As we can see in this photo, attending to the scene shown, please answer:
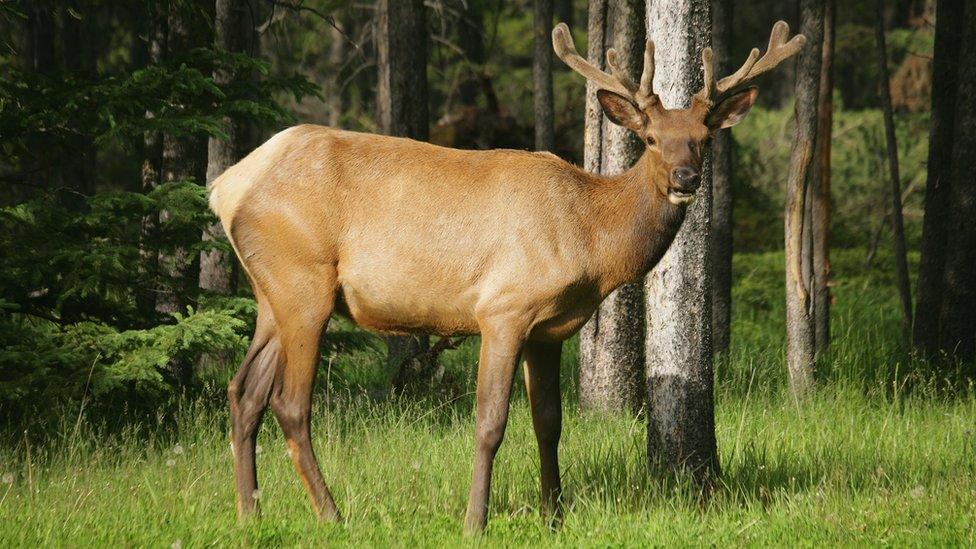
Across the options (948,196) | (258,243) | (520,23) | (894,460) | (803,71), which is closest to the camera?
(258,243)

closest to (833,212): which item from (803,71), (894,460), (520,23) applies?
(520,23)

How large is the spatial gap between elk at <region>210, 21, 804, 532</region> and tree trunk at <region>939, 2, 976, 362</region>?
4.84 m

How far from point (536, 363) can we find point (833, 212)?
17364mm

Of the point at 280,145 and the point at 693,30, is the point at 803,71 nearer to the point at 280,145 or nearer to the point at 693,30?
the point at 693,30

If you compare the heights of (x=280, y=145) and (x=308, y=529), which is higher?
(x=280, y=145)

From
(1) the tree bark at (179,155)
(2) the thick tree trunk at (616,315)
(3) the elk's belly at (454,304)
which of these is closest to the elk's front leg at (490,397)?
(3) the elk's belly at (454,304)

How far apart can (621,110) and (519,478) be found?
2372mm

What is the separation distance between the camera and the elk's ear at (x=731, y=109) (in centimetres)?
673

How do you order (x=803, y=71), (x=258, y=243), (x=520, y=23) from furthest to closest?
(x=520, y=23) < (x=803, y=71) < (x=258, y=243)

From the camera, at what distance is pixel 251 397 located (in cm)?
677

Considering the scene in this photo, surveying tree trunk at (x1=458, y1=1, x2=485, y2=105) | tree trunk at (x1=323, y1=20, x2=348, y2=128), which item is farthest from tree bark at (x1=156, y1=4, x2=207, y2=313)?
tree trunk at (x1=323, y1=20, x2=348, y2=128)

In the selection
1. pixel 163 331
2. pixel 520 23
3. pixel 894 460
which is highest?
pixel 520 23

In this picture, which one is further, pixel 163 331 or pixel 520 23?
pixel 520 23

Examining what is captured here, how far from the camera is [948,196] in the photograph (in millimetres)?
11922
